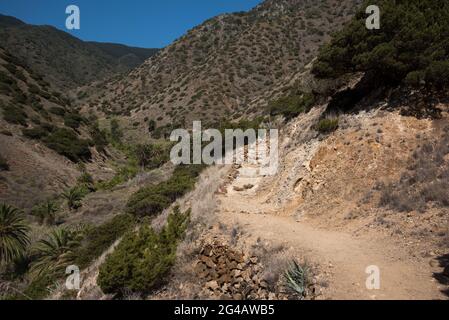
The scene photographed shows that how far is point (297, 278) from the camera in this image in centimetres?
712

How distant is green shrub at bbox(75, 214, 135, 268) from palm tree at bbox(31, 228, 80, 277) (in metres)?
0.58

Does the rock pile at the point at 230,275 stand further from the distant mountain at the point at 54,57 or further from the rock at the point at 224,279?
the distant mountain at the point at 54,57

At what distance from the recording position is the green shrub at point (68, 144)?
3925cm

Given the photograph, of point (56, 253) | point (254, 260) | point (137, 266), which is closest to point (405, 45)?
point (254, 260)

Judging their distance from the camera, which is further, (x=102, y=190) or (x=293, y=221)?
(x=102, y=190)

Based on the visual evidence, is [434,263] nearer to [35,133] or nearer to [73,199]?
[73,199]

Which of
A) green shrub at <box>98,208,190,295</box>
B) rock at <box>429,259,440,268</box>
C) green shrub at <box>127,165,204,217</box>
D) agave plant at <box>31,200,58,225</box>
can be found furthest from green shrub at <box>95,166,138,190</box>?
rock at <box>429,259,440,268</box>

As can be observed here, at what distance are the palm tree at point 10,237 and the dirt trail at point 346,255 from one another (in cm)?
1206

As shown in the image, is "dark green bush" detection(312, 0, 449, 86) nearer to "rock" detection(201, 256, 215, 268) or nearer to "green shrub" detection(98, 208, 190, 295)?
"rock" detection(201, 256, 215, 268)

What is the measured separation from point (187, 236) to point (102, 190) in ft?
→ 79.0

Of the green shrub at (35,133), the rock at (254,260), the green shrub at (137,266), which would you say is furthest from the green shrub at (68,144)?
the rock at (254,260)
